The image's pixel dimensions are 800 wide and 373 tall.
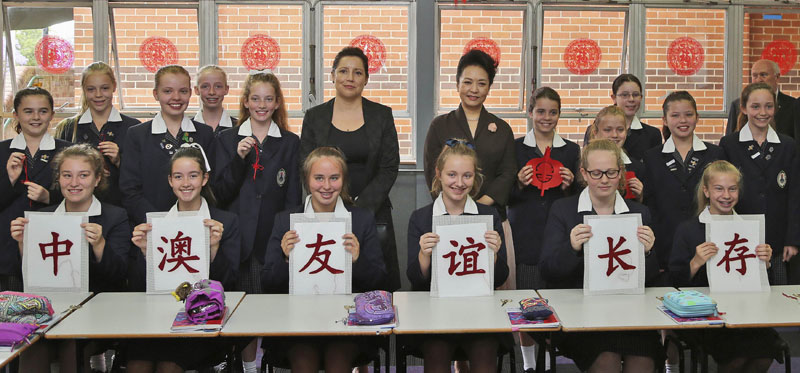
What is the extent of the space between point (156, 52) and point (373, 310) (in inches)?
158

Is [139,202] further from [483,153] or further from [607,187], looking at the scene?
[607,187]

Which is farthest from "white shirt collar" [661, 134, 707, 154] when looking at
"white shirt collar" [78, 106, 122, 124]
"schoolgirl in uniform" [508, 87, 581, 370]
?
"white shirt collar" [78, 106, 122, 124]

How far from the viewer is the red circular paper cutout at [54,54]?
6.00 meters

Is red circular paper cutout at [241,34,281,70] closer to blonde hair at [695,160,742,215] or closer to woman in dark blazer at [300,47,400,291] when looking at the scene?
woman in dark blazer at [300,47,400,291]

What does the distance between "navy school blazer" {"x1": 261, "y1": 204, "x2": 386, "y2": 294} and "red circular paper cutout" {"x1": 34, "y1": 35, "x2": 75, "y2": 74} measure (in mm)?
3481

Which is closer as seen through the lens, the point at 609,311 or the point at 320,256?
the point at 609,311

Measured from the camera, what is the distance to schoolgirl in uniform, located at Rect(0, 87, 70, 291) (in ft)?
13.0

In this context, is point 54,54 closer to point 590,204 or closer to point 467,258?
point 467,258

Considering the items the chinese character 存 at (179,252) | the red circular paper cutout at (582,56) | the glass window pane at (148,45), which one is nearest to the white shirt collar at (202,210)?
the chinese character 存 at (179,252)

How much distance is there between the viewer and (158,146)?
13.4 ft

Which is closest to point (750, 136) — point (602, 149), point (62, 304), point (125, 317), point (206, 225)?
point (602, 149)

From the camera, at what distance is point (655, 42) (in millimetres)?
6141

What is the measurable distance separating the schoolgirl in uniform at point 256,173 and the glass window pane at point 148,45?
2083 mm

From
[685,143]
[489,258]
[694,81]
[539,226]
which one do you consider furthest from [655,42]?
[489,258]
